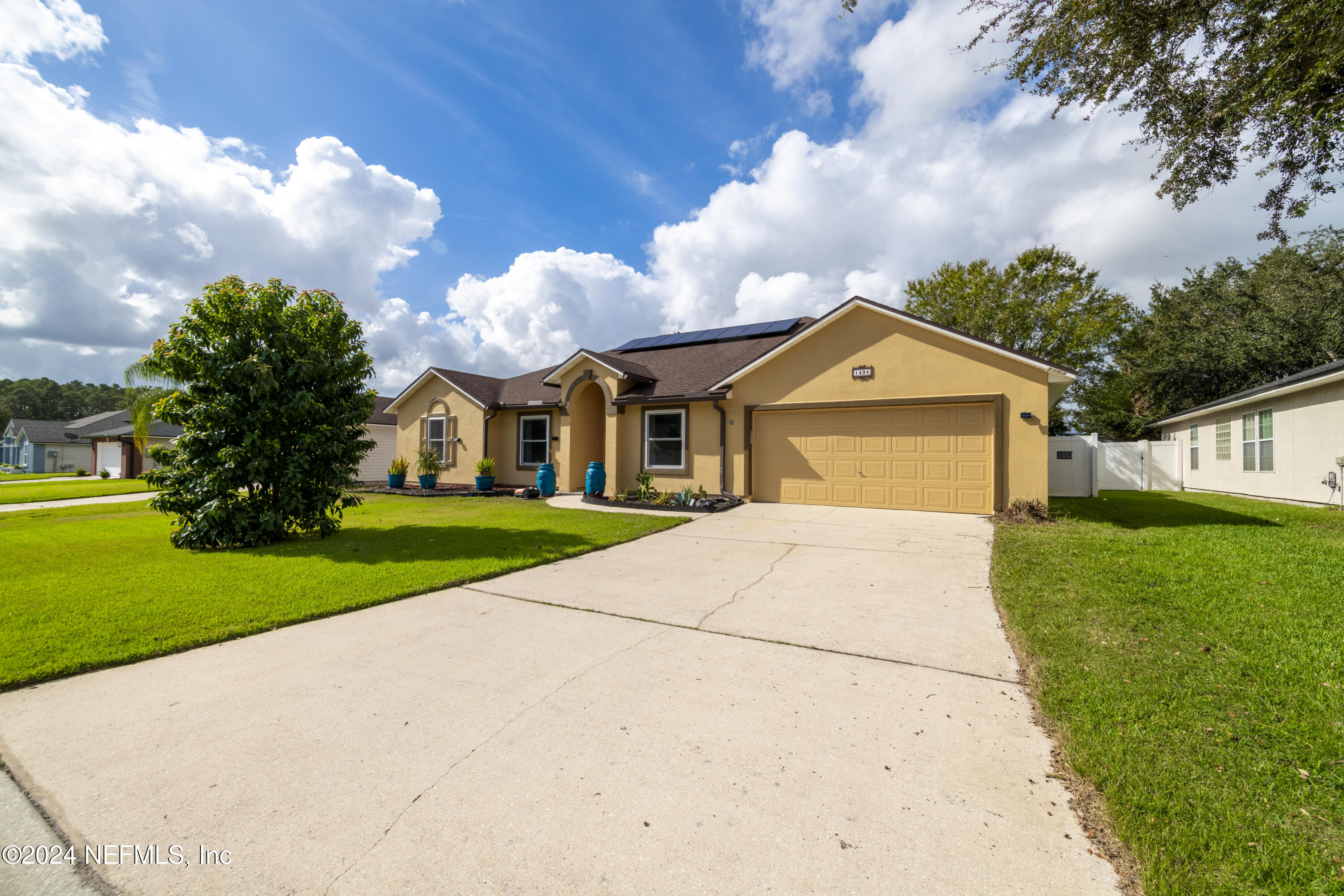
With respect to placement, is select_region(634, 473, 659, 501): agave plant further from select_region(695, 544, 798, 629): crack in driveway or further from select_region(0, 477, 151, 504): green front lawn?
select_region(0, 477, 151, 504): green front lawn

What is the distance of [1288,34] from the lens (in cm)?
675

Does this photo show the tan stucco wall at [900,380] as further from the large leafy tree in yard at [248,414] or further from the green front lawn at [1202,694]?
the large leafy tree in yard at [248,414]

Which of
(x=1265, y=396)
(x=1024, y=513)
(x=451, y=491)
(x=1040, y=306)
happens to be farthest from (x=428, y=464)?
(x=1040, y=306)

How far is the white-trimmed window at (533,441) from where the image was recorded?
59.5ft

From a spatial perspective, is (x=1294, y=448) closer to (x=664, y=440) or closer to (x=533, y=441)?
(x=664, y=440)

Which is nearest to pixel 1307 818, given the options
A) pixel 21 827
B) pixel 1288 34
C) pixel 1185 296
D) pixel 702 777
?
pixel 702 777

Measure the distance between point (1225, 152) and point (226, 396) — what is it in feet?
53.8

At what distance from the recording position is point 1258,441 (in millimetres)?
15289

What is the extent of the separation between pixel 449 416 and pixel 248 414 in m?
10.6

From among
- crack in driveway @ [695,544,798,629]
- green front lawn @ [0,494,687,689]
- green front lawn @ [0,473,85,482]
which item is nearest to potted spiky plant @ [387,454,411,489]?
green front lawn @ [0,494,687,689]

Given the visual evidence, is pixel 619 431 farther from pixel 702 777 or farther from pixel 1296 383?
pixel 1296 383

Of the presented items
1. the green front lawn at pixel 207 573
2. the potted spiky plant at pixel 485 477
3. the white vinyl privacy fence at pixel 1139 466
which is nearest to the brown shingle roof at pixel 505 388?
the potted spiky plant at pixel 485 477

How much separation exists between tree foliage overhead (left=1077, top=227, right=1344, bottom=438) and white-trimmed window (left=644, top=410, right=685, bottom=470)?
2251 cm

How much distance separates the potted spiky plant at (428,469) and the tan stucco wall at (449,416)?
0.96m
